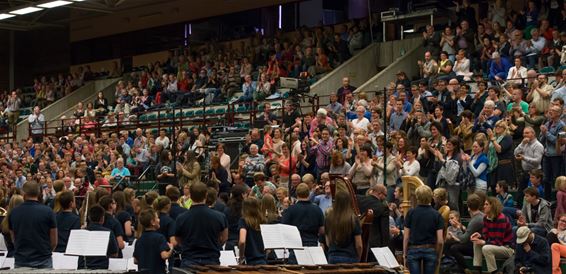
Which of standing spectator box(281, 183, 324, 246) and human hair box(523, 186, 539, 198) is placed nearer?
standing spectator box(281, 183, 324, 246)

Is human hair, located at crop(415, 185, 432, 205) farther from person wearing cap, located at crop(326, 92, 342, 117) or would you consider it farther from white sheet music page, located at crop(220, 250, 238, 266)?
person wearing cap, located at crop(326, 92, 342, 117)

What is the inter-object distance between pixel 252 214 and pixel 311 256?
1.19 metres

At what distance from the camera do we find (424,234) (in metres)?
11.9

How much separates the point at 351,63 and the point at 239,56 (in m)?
5.47

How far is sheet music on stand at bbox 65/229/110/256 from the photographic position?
1092cm

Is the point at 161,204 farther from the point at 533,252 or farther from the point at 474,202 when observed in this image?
the point at 533,252

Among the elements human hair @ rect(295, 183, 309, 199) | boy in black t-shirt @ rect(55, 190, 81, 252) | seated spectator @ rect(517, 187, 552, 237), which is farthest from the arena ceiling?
human hair @ rect(295, 183, 309, 199)

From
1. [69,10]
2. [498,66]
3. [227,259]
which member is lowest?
[227,259]

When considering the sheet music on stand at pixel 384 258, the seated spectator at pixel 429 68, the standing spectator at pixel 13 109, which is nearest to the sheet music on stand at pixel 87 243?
the sheet music on stand at pixel 384 258

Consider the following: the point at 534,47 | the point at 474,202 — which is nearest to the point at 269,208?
the point at 474,202

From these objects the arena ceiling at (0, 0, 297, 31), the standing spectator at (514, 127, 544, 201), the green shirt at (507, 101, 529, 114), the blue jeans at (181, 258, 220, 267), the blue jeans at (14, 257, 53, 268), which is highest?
the arena ceiling at (0, 0, 297, 31)

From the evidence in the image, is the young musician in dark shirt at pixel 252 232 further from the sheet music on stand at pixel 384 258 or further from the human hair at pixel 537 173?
the human hair at pixel 537 173

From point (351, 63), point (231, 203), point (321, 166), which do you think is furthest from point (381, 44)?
point (231, 203)

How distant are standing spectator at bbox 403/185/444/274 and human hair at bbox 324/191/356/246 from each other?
1.13m
